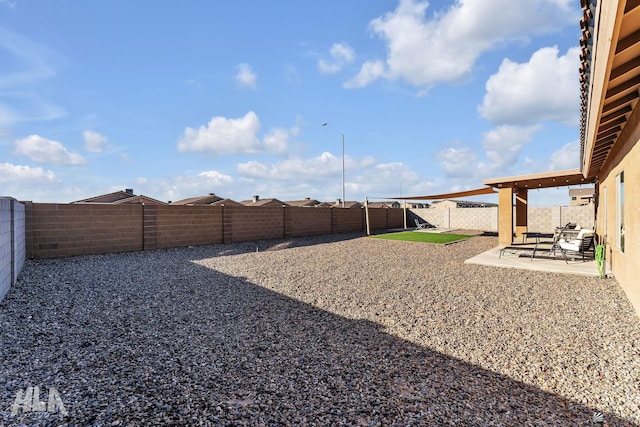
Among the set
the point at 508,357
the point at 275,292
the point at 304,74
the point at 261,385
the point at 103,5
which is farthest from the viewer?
the point at 304,74

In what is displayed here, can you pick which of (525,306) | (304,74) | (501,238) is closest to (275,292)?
(525,306)

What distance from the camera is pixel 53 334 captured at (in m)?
3.55

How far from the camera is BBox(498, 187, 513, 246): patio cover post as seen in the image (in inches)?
450

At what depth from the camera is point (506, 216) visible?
11.5m

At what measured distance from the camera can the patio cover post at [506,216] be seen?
37.5 ft

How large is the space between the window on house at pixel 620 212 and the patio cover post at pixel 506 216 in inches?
216

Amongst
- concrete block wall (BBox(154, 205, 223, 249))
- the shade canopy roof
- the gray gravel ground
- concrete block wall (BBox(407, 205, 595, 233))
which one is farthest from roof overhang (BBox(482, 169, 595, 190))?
concrete block wall (BBox(154, 205, 223, 249))

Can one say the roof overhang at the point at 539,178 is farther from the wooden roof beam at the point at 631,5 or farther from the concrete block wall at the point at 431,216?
the concrete block wall at the point at 431,216

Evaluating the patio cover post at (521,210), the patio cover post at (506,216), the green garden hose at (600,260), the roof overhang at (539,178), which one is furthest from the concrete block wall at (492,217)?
the green garden hose at (600,260)

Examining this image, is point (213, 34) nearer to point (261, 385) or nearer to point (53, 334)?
point (53, 334)

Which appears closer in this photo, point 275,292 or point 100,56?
point 275,292

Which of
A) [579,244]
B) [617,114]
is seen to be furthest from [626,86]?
[579,244]

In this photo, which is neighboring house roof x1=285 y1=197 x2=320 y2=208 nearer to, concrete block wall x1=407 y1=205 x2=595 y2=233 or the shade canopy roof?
concrete block wall x1=407 y1=205 x2=595 y2=233

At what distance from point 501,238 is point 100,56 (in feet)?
46.4
